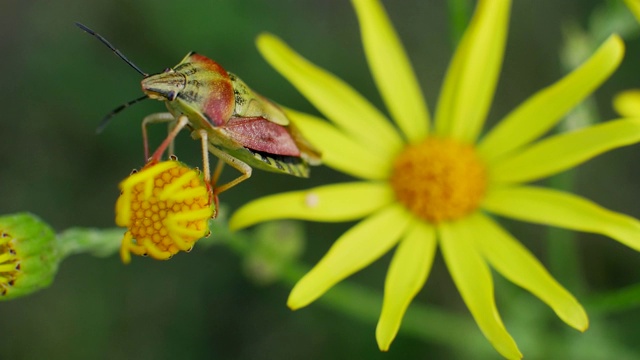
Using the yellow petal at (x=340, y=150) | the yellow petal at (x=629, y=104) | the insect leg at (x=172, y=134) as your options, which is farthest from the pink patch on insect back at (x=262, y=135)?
the yellow petal at (x=629, y=104)

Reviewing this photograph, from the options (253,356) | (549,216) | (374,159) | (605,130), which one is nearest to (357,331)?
(253,356)

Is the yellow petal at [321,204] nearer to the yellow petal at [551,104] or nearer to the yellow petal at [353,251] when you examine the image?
the yellow petal at [353,251]

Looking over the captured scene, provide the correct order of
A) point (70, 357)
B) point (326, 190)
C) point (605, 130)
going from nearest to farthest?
1. point (605, 130)
2. point (326, 190)
3. point (70, 357)

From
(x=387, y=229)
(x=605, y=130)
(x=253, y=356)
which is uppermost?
(x=605, y=130)

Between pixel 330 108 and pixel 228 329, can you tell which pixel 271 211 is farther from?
pixel 228 329

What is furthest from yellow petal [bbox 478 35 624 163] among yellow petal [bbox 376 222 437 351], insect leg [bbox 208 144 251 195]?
insect leg [bbox 208 144 251 195]

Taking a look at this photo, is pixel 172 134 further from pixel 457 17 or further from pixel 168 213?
pixel 457 17

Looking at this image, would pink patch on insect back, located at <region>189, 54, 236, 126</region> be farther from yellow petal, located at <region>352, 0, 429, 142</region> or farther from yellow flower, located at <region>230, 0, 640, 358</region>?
yellow petal, located at <region>352, 0, 429, 142</region>
